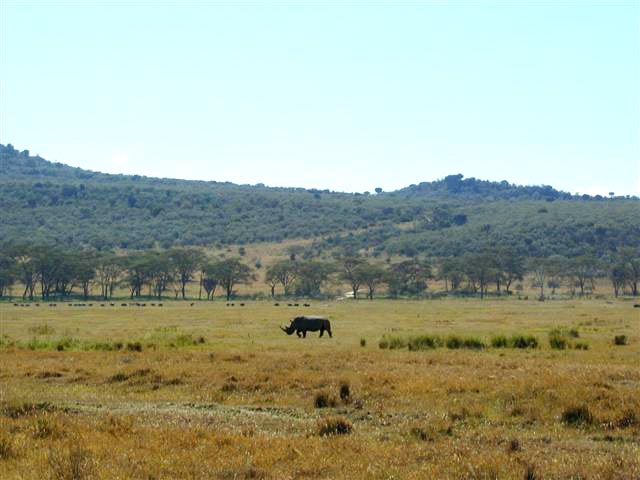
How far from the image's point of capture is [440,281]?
5359 inches

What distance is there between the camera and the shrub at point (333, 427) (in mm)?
14555

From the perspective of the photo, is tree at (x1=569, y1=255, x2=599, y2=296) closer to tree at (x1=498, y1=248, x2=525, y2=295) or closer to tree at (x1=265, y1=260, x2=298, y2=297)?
tree at (x1=498, y1=248, x2=525, y2=295)

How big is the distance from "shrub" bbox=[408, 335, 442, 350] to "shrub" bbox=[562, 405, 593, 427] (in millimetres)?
15501

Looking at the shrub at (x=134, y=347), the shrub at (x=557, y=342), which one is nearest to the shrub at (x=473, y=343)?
the shrub at (x=557, y=342)

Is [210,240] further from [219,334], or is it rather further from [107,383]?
[107,383]

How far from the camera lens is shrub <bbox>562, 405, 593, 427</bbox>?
619 inches

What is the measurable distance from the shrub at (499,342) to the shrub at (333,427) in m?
18.8

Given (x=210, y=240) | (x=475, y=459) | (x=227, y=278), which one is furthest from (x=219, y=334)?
(x=210, y=240)

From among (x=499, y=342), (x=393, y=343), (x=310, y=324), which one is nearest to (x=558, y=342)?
(x=499, y=342)

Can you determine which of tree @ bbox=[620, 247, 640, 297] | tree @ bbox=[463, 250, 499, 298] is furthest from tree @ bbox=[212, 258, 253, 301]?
tree @ bbox=[620, 247, 640, 297]

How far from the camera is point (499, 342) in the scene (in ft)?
108

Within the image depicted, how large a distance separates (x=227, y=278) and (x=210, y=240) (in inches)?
2083

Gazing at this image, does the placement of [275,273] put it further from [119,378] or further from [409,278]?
[119,378]

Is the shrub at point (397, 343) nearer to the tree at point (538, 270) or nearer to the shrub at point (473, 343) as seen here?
the shrub at point (473, 343)
